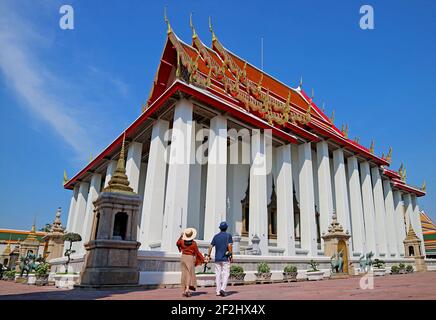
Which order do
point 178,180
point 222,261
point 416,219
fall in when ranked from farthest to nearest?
→ point 416,219 → point 178,180 → point 222,261

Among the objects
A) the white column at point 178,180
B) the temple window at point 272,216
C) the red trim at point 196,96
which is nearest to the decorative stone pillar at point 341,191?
the temple window at point 272,216

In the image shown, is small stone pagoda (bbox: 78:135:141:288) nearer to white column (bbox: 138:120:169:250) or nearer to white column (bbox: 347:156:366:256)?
white column (bbox: 138:120:169:250)

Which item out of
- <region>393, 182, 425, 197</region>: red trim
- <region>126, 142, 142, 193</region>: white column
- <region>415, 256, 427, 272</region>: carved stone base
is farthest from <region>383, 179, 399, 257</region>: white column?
<region>126, 142, 142, 193</region>: white column

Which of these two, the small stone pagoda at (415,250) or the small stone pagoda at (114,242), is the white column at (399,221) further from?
the small stone pagoda at (114,242)

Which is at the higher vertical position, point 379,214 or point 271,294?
point 379,214

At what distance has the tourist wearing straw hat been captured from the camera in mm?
5422

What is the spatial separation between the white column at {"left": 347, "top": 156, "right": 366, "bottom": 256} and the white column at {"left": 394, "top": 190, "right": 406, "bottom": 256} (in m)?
6.40

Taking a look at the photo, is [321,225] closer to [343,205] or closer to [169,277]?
[343,205]

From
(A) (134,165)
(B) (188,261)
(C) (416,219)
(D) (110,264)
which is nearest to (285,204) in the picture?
(A) (134,165)

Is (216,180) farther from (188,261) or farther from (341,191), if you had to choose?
(341,191)

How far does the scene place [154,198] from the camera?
13906mm

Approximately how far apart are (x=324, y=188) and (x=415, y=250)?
29.8 feet

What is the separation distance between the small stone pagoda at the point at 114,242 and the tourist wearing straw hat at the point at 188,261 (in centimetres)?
192

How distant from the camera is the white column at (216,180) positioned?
13.1 metres
